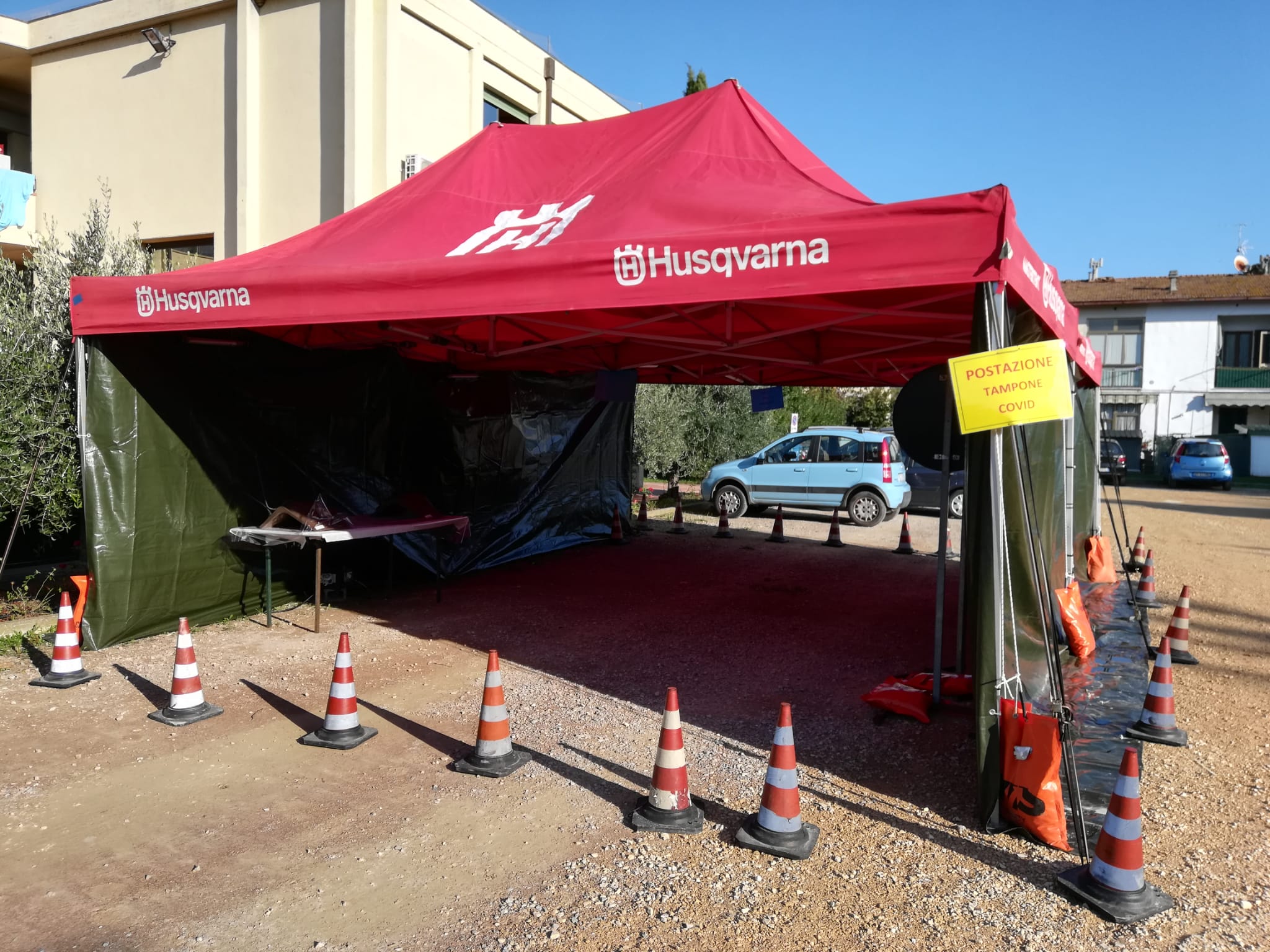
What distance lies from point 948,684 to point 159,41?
16430mm

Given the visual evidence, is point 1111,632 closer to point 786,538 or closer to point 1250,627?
point 1250,627

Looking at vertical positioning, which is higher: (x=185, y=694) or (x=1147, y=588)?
(x=1147, y=588)

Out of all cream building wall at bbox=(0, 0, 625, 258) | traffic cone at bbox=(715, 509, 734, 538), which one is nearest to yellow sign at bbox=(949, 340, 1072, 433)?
traffic cone at bbox=(715, 509, 734, 538)

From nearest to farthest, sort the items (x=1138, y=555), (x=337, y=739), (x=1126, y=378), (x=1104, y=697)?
(x=337, y=739) → (x=1104, y=697) → (x=1138, y=555) → (x=1126, y=378)

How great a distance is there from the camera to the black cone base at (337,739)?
5098 mm

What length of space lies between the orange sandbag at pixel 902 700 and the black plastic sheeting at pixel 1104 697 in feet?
2.95

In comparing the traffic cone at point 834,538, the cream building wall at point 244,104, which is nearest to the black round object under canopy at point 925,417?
the traffic cone at point 834,538

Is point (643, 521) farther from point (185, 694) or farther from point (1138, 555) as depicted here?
point (185, 694)

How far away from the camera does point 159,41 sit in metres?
14.8

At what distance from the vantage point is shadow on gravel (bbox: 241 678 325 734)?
17.9 ft

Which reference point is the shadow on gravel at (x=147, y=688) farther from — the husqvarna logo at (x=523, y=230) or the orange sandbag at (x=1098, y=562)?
the orange sandbag at (x=1098, y=562)

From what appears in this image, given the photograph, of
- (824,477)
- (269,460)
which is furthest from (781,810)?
(824,477)

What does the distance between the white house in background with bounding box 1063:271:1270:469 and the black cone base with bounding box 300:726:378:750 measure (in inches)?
1579

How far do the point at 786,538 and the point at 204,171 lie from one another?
11.9 metres
